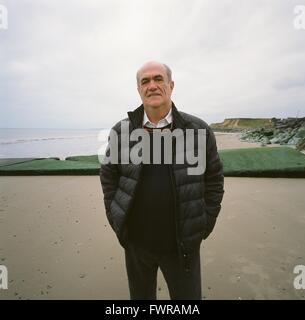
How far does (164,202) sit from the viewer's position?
7.26 ft

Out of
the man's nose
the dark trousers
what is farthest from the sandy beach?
the man's nose

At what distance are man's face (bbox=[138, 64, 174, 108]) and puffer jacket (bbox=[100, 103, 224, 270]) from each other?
0.15 meters

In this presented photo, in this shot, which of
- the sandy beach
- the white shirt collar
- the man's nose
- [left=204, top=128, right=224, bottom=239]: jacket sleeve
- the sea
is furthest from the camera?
the sea

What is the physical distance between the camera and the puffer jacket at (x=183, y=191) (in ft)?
7.27

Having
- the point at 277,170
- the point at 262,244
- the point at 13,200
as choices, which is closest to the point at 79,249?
the point at 262,244

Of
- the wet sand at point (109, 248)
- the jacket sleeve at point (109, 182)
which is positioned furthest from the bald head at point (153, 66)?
the wet sand at point (109, 248)

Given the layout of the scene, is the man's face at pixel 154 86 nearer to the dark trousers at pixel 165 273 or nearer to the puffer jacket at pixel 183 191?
the puffer jacket at pixel 183 191

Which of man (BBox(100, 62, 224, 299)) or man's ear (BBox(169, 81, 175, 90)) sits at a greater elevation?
man's ear (BBox(169, 81, 175, 90))

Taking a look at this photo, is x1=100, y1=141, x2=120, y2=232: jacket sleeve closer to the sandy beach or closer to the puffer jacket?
the puffer jacket

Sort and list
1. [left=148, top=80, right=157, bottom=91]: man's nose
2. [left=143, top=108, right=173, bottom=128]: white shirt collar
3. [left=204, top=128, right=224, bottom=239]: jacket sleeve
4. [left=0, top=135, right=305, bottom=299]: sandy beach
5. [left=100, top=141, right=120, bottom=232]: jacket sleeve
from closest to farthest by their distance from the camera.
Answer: [left=148, top=80, right=157, bottom=91]: man's nose < [left=143, top=108, right=173, bottom=128]: white shirt collar < [left=204, top=128, right=224, bottom=239]: jacket sleeve < [left=100, top=141, right=120, bottom=232]: jacket sleeve < [left=0, top=135, right=305, bottom=299]: sandy beach

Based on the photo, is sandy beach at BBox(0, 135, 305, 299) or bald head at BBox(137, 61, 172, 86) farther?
sandy beach at BBox(0, 135, 305, 299)

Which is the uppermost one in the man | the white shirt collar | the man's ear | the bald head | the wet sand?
the bald head

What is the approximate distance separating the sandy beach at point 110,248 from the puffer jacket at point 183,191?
4.80ft

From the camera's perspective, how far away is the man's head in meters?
2.23
